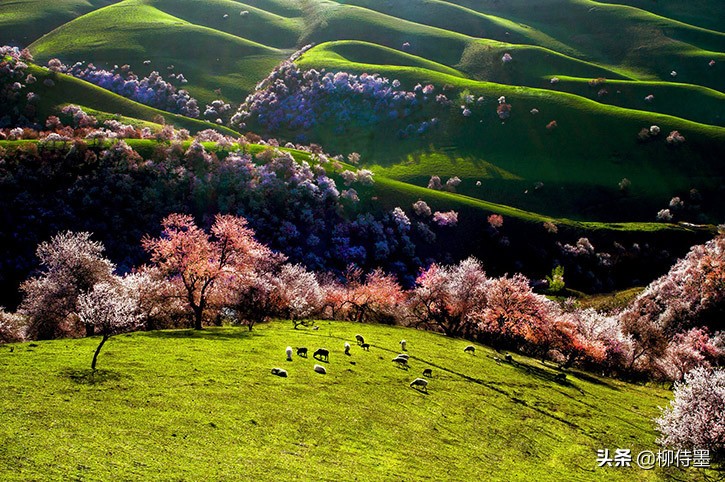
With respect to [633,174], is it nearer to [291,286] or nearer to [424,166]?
[424,166]

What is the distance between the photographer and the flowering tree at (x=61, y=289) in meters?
55.1

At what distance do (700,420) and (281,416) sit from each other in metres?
29.4

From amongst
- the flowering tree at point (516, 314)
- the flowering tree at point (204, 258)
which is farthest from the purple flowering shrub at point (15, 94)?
the flowering tree at point (516, 314)

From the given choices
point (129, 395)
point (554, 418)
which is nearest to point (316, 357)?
point (129, 395)

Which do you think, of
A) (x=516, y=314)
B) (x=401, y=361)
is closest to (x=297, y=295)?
(x=401, y=361)

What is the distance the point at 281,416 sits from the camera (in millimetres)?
31625

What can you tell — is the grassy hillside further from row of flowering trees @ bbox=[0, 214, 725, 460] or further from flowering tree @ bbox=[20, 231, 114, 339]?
flowering tree @ bbox=[20, 231, 114, 339]

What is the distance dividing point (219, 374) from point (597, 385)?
48.3 metres

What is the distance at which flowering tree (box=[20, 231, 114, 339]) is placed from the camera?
55062 millimetres

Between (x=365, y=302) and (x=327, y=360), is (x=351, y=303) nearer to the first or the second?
(x=365, y=302)

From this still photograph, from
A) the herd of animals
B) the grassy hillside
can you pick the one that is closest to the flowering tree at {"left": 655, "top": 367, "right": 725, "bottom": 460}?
the grassy hillside

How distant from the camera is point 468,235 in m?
137

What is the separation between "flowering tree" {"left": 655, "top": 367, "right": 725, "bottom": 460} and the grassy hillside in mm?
3385

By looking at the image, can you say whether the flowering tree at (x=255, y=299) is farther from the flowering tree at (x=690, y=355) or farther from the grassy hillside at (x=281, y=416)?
the flowering tree at (x=690, y=355)
